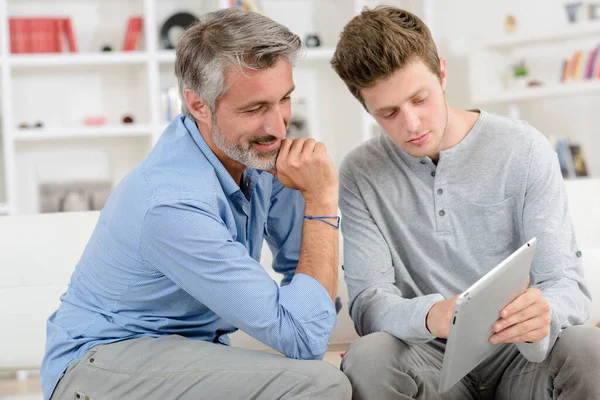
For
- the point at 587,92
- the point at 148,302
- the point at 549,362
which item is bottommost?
the point at 549,362

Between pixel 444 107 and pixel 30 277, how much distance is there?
4.00 feet

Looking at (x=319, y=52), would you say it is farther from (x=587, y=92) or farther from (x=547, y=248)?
(x=547, y=248)

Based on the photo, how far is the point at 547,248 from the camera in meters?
1.67

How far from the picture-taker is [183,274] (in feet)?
4.85

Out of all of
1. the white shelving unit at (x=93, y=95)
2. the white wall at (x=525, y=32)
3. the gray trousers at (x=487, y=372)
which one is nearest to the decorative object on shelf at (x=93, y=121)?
the white shelving unit at (x=93, y=95)

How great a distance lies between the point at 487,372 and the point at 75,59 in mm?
3151

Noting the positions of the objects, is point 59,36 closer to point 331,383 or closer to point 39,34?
point 39,34

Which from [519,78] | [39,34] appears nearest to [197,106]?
[39,34]

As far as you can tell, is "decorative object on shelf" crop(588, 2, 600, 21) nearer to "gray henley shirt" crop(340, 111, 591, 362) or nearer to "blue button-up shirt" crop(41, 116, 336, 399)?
"gray henley shirt" crop(340, 111, 591, 362)

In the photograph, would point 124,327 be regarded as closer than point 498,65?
Yes

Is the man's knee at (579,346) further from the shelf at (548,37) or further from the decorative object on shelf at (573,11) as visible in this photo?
the decorative object on shelf at (573,11)

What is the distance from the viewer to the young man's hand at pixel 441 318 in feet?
4.91

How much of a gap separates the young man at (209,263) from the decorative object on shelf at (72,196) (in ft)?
8.87

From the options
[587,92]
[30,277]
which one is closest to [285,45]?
[30,277]
